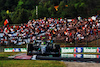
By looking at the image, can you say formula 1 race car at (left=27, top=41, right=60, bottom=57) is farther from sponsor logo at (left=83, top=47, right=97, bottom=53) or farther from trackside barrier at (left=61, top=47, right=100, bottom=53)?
sponsor logo at (left=83, top=47, right=97, bottom=53)

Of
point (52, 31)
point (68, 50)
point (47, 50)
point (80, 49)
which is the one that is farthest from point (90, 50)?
point (47, 50)

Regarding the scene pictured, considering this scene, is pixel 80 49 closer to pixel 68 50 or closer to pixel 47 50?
pixel 68 50

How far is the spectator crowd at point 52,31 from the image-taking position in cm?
2006

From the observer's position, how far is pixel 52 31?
21531mm

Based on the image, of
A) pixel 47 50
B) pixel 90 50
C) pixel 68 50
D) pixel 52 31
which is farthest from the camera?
pixel 52 31

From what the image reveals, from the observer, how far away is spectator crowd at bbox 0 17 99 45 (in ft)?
65.8

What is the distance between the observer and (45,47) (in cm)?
1369

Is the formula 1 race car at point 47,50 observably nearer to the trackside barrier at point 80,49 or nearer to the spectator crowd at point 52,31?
the trackside barrier at point 80,49

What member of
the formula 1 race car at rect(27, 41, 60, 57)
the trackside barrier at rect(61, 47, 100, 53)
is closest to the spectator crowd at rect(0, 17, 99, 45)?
the trackside barrier at rect(61, 47, 100, 53)

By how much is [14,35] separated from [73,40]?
8.15 metres

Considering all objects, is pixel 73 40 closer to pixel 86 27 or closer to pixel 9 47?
pixel 86 27

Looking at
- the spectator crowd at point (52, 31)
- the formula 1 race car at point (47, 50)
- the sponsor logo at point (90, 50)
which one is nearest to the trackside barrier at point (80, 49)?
the sponsor logo at point (90, 50)

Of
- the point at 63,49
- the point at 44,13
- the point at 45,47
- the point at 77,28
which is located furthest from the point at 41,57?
the point at 44,13

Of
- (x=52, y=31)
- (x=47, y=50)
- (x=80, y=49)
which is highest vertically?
(x=52, y=31)
